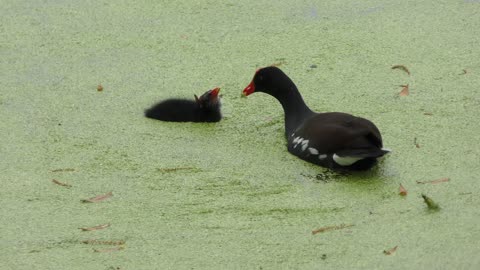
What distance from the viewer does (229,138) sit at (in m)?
4.08

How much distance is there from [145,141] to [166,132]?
12cm

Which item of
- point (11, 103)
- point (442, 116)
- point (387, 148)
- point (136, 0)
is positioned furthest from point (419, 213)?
point (136, 0)

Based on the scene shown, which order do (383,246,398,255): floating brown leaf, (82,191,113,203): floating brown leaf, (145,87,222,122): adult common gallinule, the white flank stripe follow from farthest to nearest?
(145,87,222,122): adult common gallinule < the white flank stripe < (82,191,113,203): floating brown leaf < (383,246,398,255): floating brown leaf

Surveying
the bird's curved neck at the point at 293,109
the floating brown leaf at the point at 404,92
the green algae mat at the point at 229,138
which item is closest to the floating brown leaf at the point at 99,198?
the green algae mat at the point at 229,138

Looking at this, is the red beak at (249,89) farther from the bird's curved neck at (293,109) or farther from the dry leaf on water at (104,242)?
the dry leaf on water at (104,242)

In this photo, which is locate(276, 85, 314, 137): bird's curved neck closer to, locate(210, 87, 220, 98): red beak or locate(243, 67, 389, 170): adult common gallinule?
locate(243, 67, 389, 170): adult common gallinule

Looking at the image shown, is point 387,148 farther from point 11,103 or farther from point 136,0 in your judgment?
point 136,0

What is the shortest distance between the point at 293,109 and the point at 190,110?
39 centimetres

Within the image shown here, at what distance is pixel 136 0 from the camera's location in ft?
17.2

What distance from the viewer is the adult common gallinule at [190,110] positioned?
4172 mm

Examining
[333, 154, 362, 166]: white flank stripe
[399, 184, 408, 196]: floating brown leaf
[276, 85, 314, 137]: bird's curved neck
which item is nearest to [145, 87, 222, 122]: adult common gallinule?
[276, 85, 314, 137]: bird's curved neck

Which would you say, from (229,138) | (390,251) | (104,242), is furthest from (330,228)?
(229,138)

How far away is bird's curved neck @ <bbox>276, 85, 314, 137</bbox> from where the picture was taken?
4043 millimetres

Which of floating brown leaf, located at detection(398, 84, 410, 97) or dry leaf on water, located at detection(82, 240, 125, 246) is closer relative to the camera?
dry leaf on water, located at detection(82, 240, 125, 246)
